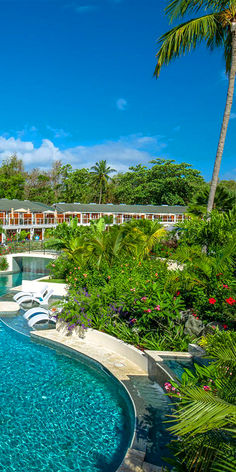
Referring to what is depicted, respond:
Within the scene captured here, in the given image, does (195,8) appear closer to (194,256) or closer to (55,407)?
(194,256)

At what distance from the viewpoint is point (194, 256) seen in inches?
368

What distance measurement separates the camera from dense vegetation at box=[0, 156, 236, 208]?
50844 millimetres

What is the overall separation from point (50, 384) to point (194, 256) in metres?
5.29

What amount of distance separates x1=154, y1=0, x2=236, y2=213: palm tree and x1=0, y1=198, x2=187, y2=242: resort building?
75.6 feet

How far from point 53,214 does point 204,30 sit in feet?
115

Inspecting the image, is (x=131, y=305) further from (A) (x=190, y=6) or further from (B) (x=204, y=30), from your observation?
(A) (x=190, y=6)

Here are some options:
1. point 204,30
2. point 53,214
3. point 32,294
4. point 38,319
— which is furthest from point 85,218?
point 38,319

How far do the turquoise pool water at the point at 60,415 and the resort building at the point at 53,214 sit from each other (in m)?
28.6

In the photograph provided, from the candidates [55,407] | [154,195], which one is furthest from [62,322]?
[154,195]

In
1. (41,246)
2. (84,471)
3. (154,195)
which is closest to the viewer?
(84,471)

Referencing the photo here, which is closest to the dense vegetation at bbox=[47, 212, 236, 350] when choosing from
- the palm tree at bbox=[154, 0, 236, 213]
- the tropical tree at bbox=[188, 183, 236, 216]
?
the palm tree at bbox=[154, 0, 236, 213]

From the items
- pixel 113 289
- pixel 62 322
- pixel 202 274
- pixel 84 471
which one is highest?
pixel 202 274

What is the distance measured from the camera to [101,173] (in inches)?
2188

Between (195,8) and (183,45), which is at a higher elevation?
(195,8)
